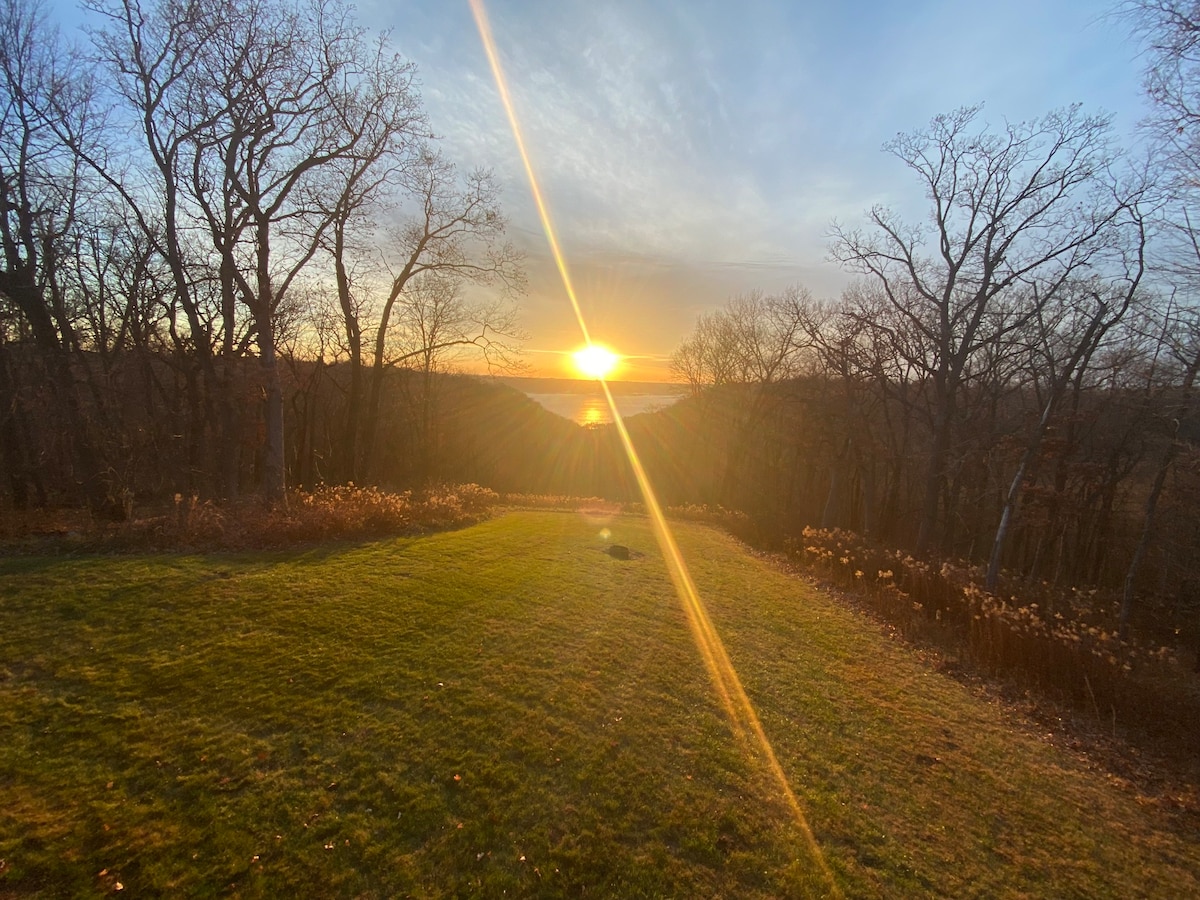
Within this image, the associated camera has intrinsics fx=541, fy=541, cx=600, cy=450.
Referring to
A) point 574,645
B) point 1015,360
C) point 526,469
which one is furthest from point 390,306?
point 526,469

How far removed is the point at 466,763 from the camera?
12.4 feet

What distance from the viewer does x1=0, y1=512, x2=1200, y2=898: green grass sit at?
2.91 m

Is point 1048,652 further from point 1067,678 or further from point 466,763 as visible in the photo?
point 466,763

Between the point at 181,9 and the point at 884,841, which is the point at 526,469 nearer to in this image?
the point at 181,9

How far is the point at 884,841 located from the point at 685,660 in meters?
2.80

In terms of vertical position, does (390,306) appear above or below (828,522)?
above

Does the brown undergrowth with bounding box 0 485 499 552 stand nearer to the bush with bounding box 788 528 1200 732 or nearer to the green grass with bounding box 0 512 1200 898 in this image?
the green grass with bounding box 0 512 1200 898

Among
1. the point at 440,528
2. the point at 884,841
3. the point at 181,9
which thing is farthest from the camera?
the point at 440,528

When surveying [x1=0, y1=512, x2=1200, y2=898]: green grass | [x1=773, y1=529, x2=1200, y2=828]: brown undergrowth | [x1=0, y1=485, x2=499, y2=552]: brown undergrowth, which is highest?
[x1=0, y1=485, x2=499, y2=552]: brown undergrowth

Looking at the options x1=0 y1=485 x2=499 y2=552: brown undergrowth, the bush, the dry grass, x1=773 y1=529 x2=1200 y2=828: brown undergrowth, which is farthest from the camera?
x1=0 y1=485 x2=499 y2=552: brown undergrowth

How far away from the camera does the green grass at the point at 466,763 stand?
9.55 feet

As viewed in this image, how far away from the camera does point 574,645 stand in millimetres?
6180

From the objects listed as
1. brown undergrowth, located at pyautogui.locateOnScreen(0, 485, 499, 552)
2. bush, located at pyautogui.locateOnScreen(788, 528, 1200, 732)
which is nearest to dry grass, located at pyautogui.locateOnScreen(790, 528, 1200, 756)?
bush, located at pyautogui.locateOnScreen(788, 528, 1200, 732)

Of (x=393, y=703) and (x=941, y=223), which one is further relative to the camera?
(x=941, y=223)
